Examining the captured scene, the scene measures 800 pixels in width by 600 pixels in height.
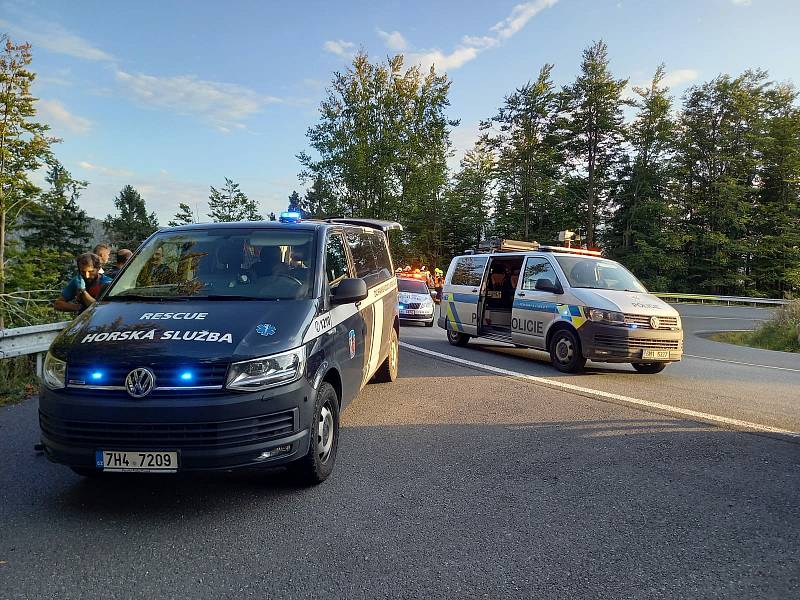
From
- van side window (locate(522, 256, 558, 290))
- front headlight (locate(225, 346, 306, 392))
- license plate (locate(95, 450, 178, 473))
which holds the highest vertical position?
van side window (locate(522, 256, 558, 290))

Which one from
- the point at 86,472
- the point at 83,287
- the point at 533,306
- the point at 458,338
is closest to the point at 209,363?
the point at 86,472

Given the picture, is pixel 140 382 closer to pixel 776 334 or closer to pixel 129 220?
pixel 776 334

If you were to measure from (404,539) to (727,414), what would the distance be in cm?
453

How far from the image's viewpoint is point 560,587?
258 centimetres

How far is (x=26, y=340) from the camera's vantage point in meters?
6.62

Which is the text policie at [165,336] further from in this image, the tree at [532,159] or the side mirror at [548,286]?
the tree at [532,159]

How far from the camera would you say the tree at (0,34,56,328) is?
20.6m

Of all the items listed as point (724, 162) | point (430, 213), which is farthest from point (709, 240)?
point (430, 213)

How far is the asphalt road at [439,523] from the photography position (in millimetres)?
2625

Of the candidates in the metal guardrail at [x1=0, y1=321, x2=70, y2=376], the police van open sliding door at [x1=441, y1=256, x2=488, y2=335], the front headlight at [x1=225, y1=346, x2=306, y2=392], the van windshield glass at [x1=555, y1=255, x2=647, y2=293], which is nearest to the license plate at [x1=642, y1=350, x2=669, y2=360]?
the van windshield glass at [x1=555, y1=255, x2=647, y2=293]

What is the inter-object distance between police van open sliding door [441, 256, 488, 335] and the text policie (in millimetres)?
7898

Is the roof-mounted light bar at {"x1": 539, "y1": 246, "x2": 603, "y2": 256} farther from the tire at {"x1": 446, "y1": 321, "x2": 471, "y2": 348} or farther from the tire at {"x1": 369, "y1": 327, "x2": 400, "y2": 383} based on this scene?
the tire at {"x1": 369, "y1": 327, "x2": 400, "y2": 383}

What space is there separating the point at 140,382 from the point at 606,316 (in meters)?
6.49

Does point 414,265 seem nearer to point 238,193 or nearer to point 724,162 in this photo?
point 238,193
